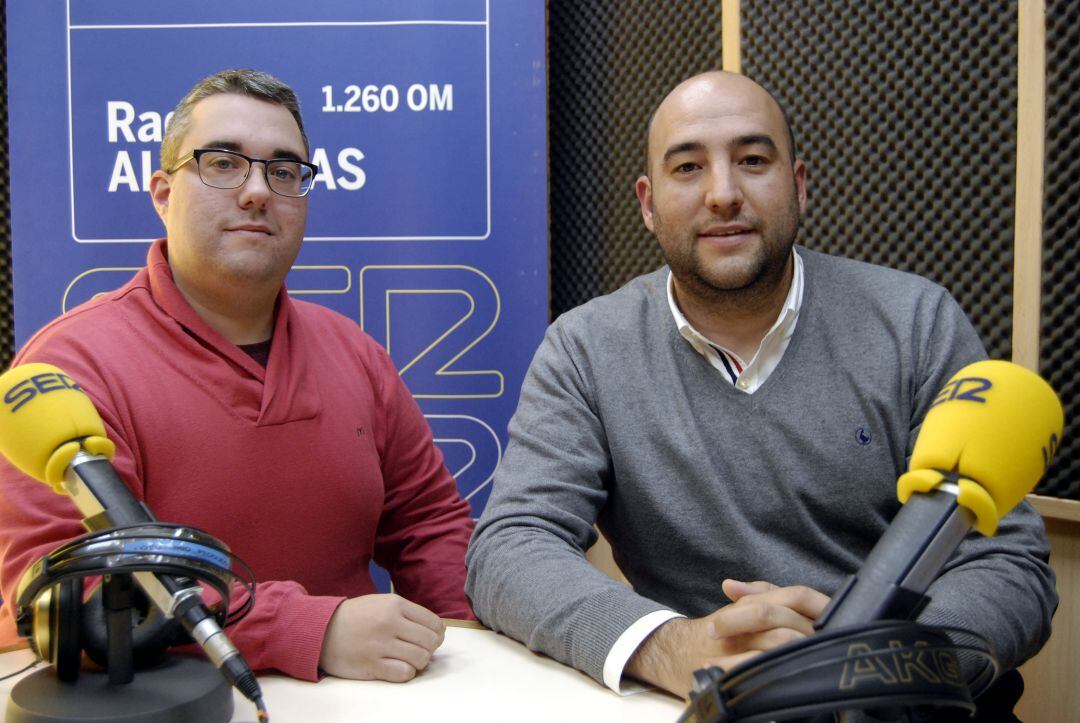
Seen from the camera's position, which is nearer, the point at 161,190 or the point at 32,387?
the point at 32,387

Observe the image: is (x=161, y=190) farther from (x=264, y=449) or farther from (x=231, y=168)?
(x=264, y=449)

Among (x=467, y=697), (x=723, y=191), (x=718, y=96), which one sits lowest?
(x=467, y=697)

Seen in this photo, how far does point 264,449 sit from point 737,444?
838 millimetres

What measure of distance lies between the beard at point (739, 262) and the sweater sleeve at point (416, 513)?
0.66 m

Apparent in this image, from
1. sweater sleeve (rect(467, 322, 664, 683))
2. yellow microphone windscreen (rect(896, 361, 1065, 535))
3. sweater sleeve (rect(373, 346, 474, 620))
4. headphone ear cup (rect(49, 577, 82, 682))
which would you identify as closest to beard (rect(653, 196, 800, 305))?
sweater sleeve (rect(467, 322, 664, 683))

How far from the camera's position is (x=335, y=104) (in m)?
2.59

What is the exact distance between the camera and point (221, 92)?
1.83 m

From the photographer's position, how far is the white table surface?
1.05 metres

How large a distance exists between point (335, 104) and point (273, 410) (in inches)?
46.4

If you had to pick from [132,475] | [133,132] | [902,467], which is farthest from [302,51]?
[902,467]

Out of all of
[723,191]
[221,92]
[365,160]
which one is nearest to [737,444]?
[723,191]

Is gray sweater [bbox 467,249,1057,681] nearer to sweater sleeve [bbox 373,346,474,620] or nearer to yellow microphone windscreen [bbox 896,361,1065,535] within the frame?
sweater sleeve [bbox 373,346,474,620]

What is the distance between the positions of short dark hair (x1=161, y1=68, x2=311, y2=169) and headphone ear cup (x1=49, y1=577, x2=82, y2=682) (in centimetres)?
112

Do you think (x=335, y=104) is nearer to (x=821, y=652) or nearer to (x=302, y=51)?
(x=302, y=51)
